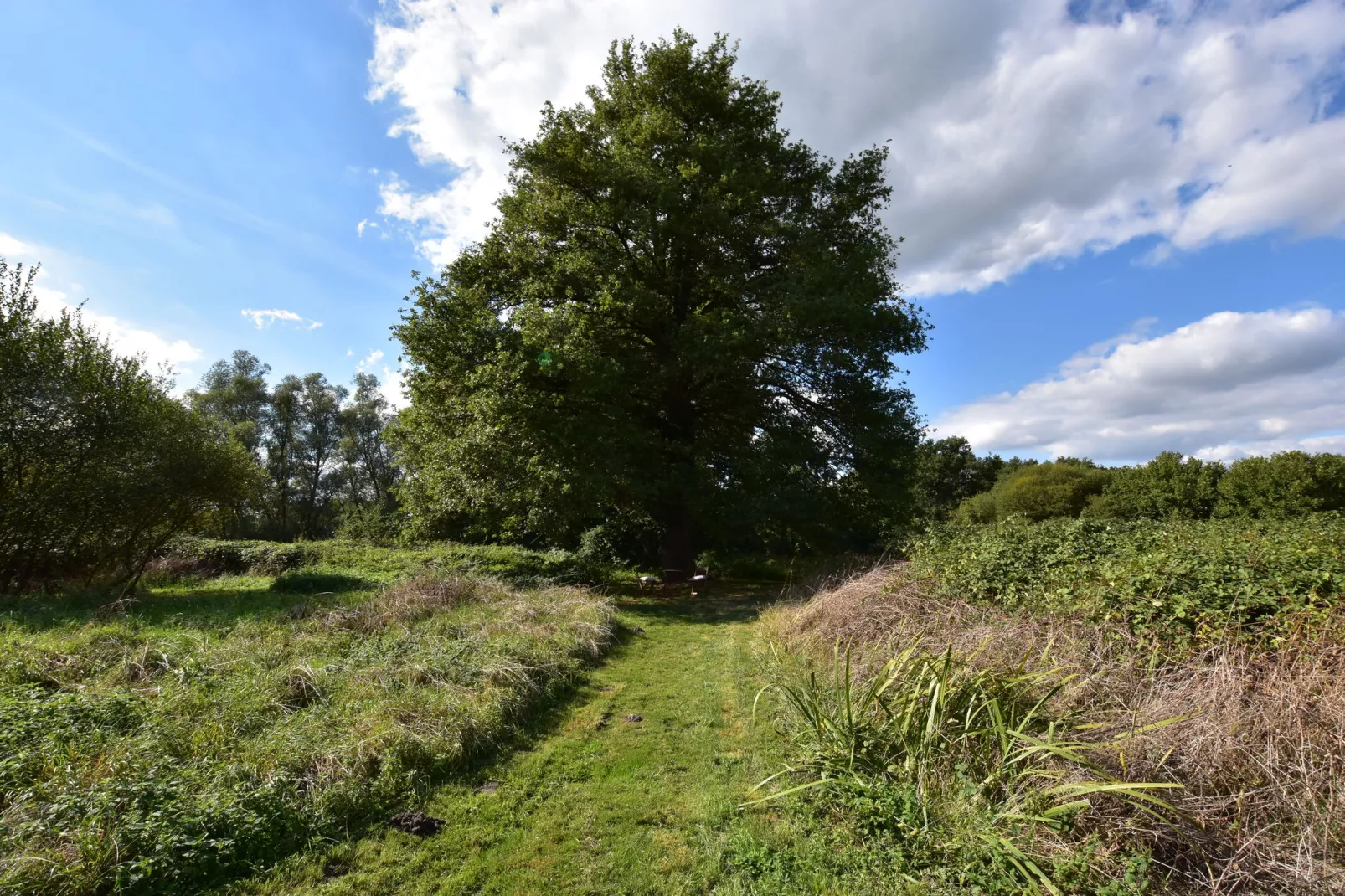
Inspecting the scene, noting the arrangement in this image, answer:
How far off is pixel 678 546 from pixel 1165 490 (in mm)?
27450

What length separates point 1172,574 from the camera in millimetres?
5551

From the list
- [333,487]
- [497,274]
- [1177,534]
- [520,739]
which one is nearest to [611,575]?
[497,274]

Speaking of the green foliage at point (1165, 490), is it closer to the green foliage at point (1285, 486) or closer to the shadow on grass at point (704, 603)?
the green foliage at point (1285, 486)

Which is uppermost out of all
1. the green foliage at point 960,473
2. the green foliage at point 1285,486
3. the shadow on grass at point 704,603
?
the green foliage at point 960,473

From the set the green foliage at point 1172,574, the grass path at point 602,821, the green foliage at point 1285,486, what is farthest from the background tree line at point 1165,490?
the grass path at point 602,821

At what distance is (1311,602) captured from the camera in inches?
187

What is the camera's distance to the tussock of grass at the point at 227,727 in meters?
3.21

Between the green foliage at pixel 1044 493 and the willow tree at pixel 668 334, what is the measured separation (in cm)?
2263

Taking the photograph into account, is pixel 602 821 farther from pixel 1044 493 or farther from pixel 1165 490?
pixel 1044 493

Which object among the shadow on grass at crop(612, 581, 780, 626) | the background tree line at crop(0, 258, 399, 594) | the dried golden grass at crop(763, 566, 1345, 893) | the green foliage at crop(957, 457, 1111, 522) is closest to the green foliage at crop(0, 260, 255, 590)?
the background tree line at crop(0, 258, 399, 594)

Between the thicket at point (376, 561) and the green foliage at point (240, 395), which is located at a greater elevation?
the green foliage at point (240, 395)

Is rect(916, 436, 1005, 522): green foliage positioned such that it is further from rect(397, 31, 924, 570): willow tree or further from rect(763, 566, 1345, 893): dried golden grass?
rect(763, 566, 1345, 893): dried golden grass

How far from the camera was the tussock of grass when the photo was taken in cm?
321

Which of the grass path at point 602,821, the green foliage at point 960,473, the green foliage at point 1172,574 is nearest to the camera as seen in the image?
the grass path at point 602,821
